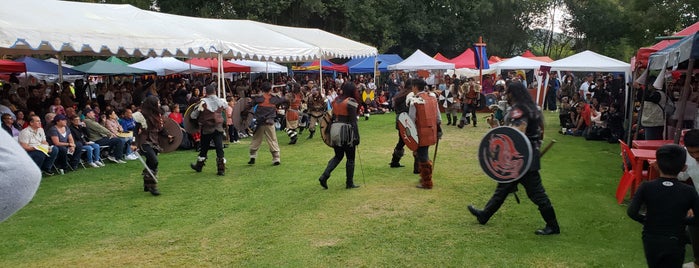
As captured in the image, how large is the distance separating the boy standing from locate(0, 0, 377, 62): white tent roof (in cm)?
867

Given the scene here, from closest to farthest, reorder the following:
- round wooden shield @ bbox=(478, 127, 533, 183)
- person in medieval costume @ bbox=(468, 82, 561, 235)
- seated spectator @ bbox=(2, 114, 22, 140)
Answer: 1. round wooden shield @ bbox=(478, 127, 533, 183)
2. person in medieval costume @ bbox=(468, 82, 561, 235)
3. seated spectator @ bbox=(2, 114, 22, 140)

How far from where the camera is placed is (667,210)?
11.8 feet

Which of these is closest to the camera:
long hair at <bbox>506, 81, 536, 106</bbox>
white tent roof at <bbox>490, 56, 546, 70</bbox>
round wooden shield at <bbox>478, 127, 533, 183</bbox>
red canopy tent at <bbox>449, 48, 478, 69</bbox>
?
round wooden shield at <bbox>478, 127, 533, 183</bbox>

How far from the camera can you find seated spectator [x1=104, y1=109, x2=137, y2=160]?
436 inches

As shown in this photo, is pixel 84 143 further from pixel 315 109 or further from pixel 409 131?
pixel 409 131

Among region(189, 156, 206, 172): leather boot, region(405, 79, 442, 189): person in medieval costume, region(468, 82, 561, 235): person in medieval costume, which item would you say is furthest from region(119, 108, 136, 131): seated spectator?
region(468, 82, 561, 235): person in medieval costume

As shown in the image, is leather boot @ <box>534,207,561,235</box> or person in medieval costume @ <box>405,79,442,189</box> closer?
leather boot @ <box>534,207,561,235</box>

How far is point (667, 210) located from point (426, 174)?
4.30 m

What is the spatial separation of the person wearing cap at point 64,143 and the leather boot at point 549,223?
26.6 feet

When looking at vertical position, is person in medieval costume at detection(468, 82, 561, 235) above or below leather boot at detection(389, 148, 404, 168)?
above

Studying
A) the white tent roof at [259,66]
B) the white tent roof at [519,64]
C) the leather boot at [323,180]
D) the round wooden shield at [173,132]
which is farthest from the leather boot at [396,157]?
the white tent roof at [259,66]

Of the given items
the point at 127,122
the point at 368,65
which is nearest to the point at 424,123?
the point at 127,122

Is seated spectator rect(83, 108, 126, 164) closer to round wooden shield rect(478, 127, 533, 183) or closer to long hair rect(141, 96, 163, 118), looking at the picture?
long hair rect(141, 96, 163, 118)

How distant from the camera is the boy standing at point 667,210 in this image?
358cm
